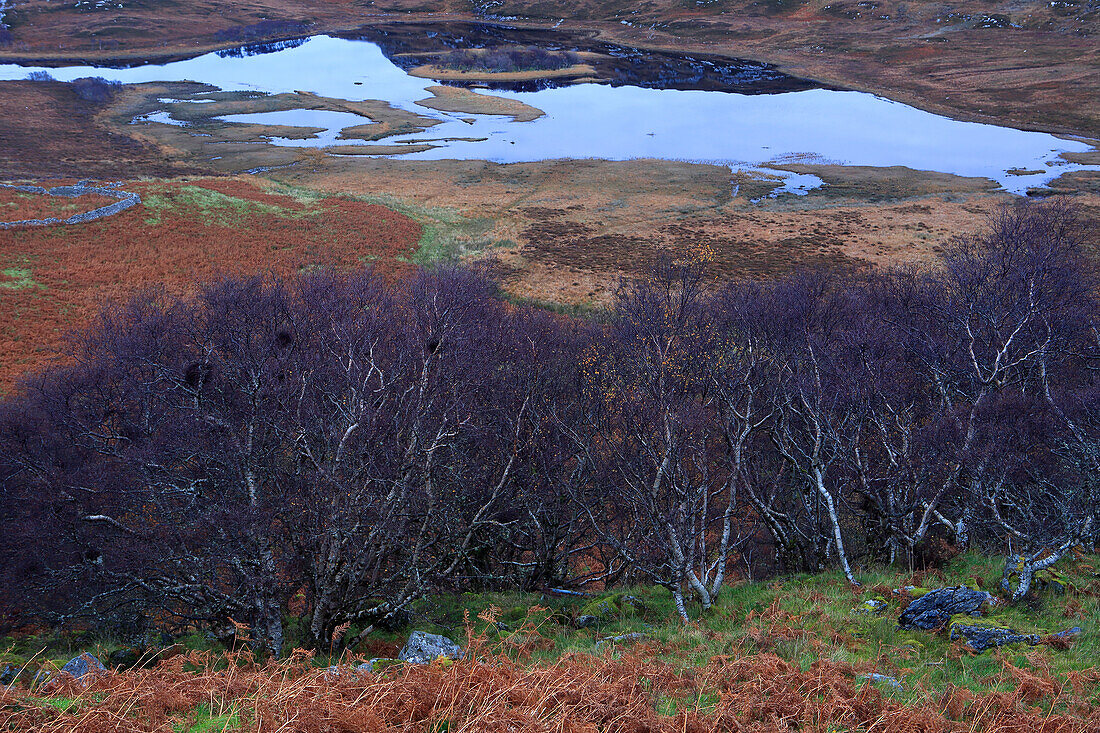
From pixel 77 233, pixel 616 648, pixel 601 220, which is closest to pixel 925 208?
pixel 601 220

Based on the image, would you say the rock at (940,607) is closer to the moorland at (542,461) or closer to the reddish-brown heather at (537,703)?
the moorland at (542,461)

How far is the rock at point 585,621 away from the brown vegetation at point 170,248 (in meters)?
31.0

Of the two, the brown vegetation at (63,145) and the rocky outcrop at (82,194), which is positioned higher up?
the brown vegetation at (63,145)

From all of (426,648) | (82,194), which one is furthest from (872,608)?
(82,194)

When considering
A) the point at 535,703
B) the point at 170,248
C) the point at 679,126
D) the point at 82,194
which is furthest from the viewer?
the point at 679,126

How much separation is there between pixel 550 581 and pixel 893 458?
11358 mm

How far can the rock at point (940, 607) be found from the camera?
12016 millimetres

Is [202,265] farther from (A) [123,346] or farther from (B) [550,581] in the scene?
(B) [550,581]

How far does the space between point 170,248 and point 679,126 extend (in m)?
79.4

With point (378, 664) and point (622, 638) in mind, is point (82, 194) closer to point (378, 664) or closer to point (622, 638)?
point (378, 664)

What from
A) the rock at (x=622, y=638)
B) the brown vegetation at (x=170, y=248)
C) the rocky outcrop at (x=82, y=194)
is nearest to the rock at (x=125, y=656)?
the rock at (x=622, y=638)

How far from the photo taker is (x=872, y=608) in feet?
44.7

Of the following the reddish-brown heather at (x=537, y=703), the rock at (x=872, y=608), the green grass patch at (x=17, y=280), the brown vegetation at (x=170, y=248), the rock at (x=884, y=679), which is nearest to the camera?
the reddish-brown heather at (x=537, y=703)

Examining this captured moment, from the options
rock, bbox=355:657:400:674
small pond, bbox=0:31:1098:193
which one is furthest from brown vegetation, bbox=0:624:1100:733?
small pond, bbox=0:31:1098:193
